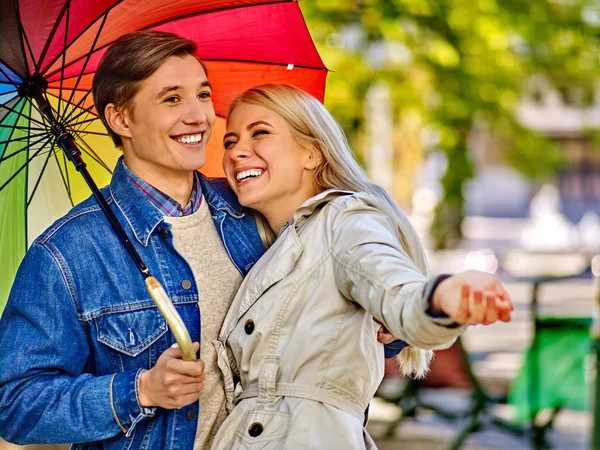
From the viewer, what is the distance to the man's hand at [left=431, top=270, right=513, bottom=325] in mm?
2045

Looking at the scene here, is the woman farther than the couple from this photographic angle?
No

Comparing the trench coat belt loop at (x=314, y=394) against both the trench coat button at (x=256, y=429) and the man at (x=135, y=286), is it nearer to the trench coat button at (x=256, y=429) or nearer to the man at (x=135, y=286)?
the trench coat button at (x=256, y=429)

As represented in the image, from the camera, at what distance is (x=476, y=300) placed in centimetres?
206

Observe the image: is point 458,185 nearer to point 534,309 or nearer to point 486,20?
point 486,20

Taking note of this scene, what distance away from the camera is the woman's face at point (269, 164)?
3.09m

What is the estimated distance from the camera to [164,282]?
2.93 metres

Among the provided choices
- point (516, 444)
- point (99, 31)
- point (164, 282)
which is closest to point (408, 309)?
point (164, 282)

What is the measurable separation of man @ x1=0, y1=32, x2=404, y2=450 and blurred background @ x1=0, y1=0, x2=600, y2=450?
11.2 ft

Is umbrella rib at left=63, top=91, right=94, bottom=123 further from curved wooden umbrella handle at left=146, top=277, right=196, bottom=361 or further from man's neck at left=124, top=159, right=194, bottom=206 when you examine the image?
curved wooden umbrella handle at left=146, top=277, right=196, bottom=361

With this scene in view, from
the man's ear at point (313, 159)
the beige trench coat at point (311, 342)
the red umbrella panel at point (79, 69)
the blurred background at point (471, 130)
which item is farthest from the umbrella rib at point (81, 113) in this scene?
the blurred background at point (471, 130)

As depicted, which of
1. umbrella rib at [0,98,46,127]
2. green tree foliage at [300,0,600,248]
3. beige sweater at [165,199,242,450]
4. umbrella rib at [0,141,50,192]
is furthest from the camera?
green tree foliage at [300,0,600,248]

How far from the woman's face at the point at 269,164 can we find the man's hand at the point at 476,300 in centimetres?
109

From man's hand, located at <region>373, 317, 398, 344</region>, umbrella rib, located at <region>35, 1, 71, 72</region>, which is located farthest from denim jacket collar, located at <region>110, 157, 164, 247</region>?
man's hand, located at <region>373, 317, 398, 344</region>

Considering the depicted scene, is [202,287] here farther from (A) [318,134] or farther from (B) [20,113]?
(B) [20,113]
